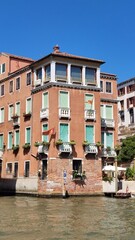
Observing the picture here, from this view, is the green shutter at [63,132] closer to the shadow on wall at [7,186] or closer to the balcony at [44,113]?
the balcony at [44,113]

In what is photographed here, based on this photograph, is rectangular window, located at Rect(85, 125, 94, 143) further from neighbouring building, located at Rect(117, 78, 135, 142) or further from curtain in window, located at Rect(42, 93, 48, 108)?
neighbouring building, located at Rect(117, 78, 135, 142)

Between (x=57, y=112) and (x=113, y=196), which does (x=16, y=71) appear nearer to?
(x=57, y=112)

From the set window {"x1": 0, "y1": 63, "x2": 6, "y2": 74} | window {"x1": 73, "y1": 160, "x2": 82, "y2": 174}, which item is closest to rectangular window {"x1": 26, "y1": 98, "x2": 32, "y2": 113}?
window {"x1": 0, "y1": 63, "x2": 6, "y2": 74}

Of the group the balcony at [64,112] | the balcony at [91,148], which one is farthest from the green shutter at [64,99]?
the balcony at [91,148]

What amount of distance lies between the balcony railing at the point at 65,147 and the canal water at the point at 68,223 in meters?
9.62

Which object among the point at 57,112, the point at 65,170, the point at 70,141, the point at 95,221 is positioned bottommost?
the point at 95,221

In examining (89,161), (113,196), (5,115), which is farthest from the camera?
(5,115)

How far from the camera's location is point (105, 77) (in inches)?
1578

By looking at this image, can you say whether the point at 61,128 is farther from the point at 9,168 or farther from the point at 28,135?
→ the point at 9,168

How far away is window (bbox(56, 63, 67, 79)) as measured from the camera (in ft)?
112

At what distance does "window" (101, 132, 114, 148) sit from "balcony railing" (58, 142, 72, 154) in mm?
5353

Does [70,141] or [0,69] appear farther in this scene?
[0,69]

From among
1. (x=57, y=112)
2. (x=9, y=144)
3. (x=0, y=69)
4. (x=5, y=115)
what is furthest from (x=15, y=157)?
(x=0, y=69)

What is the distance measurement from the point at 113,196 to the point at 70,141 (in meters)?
5.69
